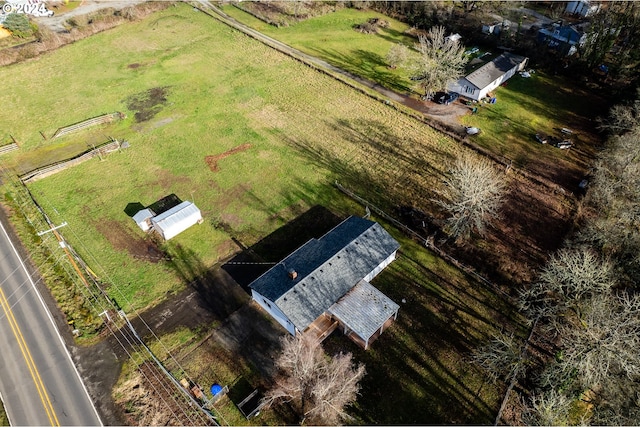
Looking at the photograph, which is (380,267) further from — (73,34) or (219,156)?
(73,34)

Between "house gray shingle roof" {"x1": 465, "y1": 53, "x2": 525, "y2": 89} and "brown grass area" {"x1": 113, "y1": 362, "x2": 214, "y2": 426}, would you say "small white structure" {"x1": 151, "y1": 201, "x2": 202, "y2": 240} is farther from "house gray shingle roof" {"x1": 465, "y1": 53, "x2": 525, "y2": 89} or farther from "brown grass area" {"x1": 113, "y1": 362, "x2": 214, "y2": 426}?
"house gray shingle roof" {"x1": 465, "y1": 53, "x2": 525, "y2": 89}

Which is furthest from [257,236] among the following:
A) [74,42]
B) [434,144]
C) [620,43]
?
[620,43]

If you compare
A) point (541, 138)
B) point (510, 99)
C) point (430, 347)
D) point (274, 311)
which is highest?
point (510, 99)

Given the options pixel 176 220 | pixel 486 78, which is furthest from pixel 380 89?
pixel 176 220

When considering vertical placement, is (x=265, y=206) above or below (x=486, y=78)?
below

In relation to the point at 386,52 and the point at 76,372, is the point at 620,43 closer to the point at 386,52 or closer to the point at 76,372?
the point at 386,52

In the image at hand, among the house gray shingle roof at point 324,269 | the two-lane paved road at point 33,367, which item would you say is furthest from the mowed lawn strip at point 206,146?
the house gray shingle roof at point 324,269

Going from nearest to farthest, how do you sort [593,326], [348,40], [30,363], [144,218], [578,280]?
[593,326] < [578,280] < [30,363] < [144,218] < [348,40]

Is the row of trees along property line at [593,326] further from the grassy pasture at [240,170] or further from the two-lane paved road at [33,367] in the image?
the two-lane paved road at [33,367]
